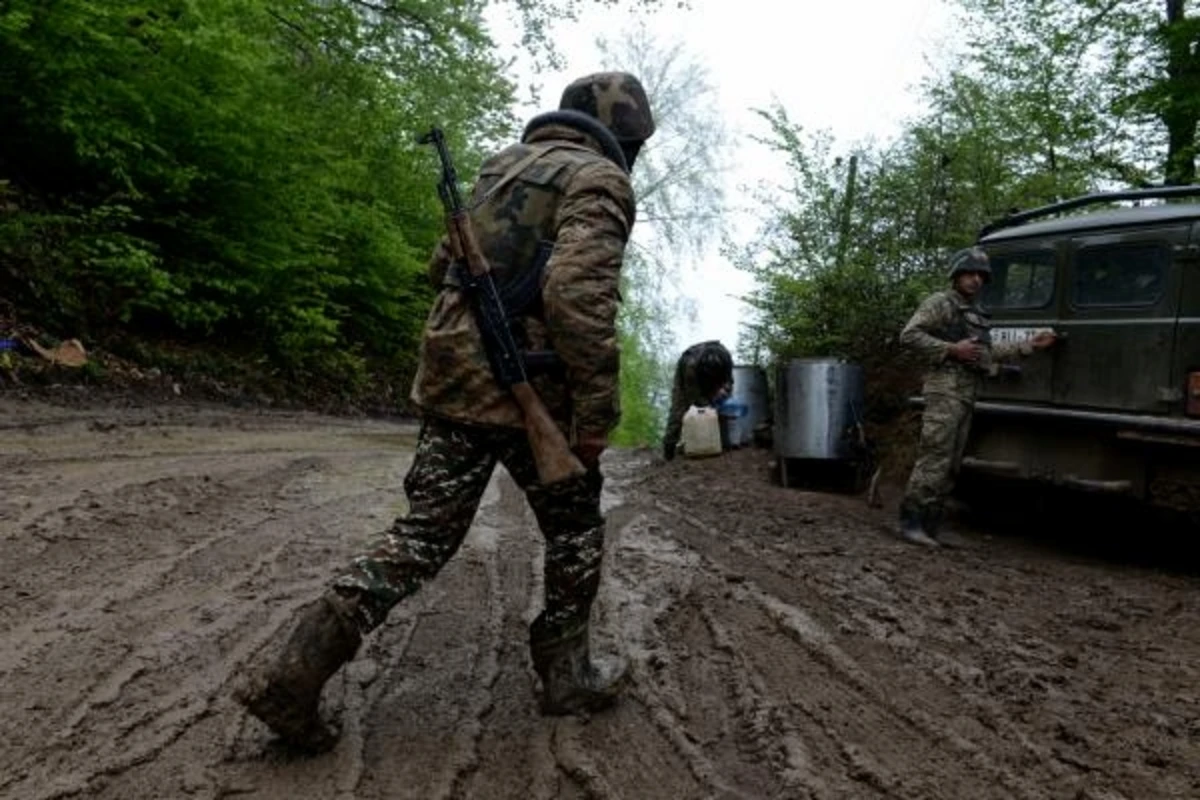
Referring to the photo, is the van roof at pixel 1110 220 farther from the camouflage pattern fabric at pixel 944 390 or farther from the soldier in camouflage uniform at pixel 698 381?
the soldier in camouflage uniform at pixel 698 381

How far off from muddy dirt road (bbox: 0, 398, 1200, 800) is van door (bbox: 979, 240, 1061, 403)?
1100mm

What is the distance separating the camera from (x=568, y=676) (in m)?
2.94

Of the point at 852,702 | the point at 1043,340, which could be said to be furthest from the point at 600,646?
the point at 1043,340

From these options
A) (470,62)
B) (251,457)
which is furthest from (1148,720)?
(470,62)

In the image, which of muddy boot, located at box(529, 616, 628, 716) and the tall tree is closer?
muddy boot, located at box(529, 616, 628, 716)

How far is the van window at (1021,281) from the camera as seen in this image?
21.3ft

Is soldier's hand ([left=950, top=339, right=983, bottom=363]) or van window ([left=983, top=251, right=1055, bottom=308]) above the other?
van window ([left=983, top=251, right=1055, bottom=308])

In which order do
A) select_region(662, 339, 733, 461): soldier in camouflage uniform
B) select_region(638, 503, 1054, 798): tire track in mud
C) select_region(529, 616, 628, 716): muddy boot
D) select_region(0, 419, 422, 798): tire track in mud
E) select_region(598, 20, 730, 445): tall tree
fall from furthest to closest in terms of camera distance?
1. select_region(598, 20, 730, 445): tall tree
2. select_region(662, 339, 733, 461): soldier in camouflage uniform
3. select_region(529, 616, 628, 716): muddy boot
4. select_region(638, 503, 1054, 798): tire track in mud
5. select_region(0, 419, 422, 798): tire track in mud

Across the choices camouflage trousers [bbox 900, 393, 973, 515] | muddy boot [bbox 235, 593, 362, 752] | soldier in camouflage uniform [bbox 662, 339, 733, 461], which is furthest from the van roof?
muddy boot [bbox 235, 593, 362, 752]

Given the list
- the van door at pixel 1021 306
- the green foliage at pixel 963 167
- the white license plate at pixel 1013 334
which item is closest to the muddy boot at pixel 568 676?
the van door at pixel 1021 306

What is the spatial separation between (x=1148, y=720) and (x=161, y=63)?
1042 centimetres

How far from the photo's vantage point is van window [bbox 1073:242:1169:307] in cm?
A: 569

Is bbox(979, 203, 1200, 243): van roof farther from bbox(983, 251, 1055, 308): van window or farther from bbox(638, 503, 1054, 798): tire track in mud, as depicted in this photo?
bbox(638, 503, 1054, 798): tire track in mud

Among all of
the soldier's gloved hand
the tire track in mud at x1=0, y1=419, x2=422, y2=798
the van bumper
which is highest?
the van bumper
